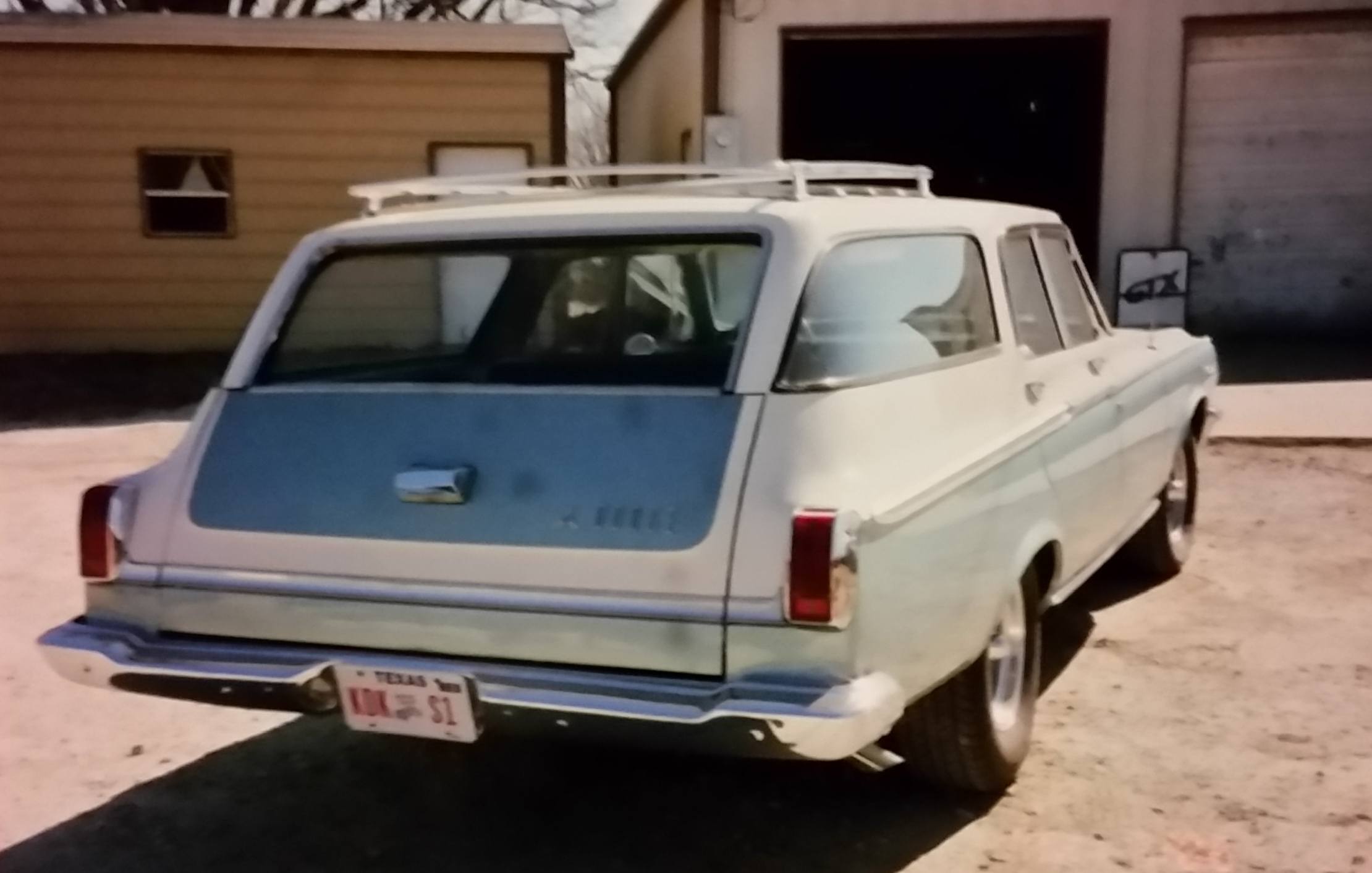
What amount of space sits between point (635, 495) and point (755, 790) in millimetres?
1285

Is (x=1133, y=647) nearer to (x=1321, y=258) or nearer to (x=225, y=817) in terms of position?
(x=225, y=817)

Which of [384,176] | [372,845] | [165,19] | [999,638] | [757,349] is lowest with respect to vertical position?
[372,845]

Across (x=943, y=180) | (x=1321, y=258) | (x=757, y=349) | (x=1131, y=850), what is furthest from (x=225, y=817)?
(x=943, y=180)

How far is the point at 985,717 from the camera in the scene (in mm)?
3633

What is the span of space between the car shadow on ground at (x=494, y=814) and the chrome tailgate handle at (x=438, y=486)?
0.68m

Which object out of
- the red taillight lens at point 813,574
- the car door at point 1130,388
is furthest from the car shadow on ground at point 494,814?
the car door at point 1130,388

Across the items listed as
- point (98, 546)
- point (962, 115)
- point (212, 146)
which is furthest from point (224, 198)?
point (98, 546)

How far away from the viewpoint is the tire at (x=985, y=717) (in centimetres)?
361

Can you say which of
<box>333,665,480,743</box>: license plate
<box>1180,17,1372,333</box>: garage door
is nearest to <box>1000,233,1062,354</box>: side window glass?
<box>333,665,480,743</box>: license plate

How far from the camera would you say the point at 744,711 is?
288 cm

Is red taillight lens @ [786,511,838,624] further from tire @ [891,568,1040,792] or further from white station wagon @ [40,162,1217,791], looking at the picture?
tire @ [891,568,1040,792]

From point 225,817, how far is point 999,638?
7.38 ft

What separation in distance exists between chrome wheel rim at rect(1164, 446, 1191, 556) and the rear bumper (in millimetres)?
3418

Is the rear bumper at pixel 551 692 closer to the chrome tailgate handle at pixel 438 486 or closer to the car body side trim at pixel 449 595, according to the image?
the car body side trim at pixel 449 595
